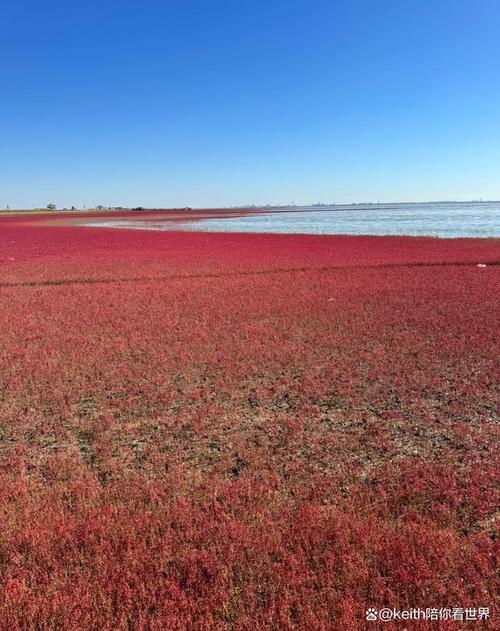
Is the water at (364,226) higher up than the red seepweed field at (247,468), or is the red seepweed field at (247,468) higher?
the water at (364,226)

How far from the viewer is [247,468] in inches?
227

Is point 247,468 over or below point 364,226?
below

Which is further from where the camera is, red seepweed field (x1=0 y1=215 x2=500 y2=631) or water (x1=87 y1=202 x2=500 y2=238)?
water (x1=87 y1=202 x2=500 y2=238)

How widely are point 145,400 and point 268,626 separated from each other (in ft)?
16.8

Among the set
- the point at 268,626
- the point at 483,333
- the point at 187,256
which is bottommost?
the point at 268,626

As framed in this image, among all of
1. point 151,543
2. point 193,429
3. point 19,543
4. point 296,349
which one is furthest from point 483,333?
point 19,543

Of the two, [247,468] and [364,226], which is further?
[364,226]

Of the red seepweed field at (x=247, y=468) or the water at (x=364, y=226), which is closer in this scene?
the red seepweed field at (x=247, y=468)

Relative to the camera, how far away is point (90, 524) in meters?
4.69

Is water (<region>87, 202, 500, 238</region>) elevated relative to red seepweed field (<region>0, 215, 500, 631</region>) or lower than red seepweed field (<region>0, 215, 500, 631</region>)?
elevated

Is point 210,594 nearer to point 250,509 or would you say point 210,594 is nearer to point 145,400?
point 250,509

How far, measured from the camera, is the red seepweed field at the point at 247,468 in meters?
3.78

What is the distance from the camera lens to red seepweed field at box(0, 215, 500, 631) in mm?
3783

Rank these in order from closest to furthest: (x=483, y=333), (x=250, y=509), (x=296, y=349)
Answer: (x=250, y=509) → (x=296, y=349) → (x=483, y=333)
